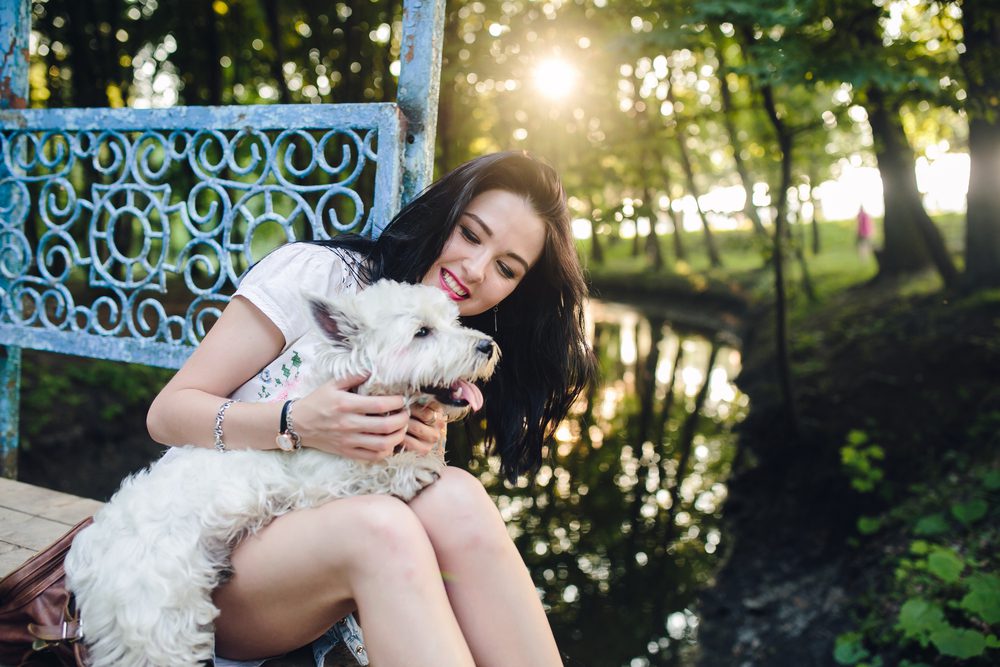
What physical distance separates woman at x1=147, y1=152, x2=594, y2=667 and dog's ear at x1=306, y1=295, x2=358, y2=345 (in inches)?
5.1

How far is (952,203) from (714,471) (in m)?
21.3

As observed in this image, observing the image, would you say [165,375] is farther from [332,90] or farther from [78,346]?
[78,346]

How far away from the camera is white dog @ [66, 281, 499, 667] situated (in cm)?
169

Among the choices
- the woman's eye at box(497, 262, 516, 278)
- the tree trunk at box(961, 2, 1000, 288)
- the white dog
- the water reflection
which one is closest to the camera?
the white dog

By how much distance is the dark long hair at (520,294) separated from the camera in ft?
7.95

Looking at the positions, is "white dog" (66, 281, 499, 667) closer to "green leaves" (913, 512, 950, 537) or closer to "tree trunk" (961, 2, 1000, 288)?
"green leaves" (913, 512, 950, 537)

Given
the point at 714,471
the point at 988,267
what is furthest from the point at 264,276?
the point at 988,267

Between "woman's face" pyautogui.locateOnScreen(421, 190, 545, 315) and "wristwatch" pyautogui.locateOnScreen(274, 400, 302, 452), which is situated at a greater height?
"woman's face" pyautogui.locateOnScreen(421, 190, 545, 315)

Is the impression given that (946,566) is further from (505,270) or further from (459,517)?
(459,517)

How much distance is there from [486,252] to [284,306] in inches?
25.4

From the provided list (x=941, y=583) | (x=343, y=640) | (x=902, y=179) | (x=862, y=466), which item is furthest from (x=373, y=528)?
(x=902, y=179)

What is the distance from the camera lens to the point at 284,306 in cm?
211

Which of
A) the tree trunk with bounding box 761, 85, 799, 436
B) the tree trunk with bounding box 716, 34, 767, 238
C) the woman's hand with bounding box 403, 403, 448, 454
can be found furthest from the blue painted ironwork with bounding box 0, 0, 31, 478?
the tree trunk with bounding box 761, 85, 799, 436

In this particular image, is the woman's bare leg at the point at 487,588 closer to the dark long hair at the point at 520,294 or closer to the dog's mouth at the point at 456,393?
the dog's mouth at the point at 456,393
